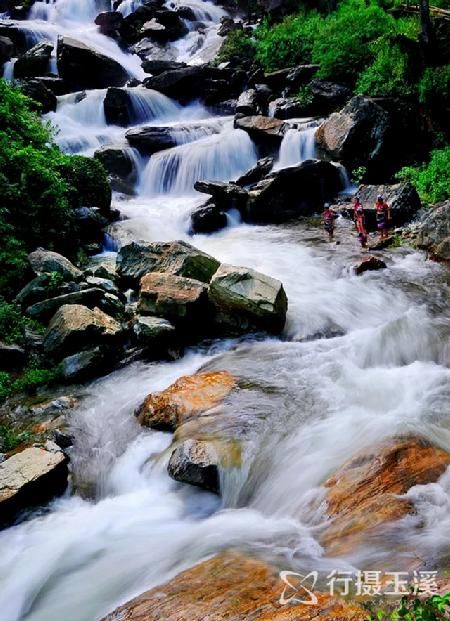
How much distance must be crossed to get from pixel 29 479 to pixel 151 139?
16.6m

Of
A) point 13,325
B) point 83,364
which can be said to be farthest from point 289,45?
point 83,364

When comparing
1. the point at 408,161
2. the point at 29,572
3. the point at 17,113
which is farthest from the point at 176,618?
the point at 408,161

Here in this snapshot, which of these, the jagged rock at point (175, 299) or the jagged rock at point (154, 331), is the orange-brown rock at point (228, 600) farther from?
the jagged rock at point (175, 299)

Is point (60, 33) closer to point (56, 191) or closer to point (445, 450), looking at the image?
point (56, 191)

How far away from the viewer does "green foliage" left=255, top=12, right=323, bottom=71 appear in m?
23.9

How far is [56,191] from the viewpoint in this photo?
1131cm

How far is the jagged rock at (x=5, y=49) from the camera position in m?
26.7

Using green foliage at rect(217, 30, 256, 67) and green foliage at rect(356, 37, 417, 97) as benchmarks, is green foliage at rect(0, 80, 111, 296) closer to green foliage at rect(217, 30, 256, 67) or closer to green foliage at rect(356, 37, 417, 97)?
green foliage at rect(356, 37, 417, 97)

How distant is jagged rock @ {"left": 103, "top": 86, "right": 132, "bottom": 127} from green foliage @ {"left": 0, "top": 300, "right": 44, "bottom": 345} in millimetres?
16941

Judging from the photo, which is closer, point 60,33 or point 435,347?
point 435,347

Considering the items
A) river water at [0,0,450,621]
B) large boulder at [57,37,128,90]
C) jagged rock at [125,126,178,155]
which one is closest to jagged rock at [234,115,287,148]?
jagged rock at [125,126,178,155]

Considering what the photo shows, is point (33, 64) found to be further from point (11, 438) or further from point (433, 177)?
point (11, 438)

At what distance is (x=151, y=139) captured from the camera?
63.9 ft

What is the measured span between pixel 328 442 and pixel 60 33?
114 ft
